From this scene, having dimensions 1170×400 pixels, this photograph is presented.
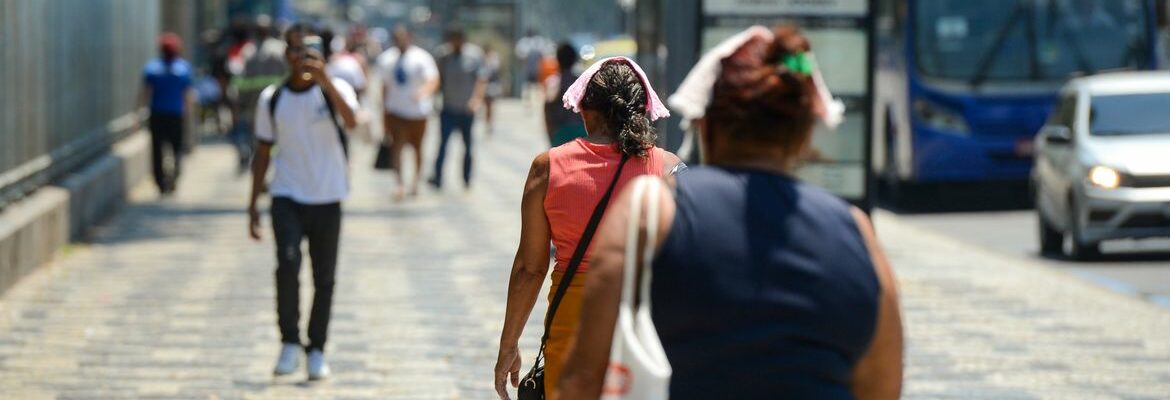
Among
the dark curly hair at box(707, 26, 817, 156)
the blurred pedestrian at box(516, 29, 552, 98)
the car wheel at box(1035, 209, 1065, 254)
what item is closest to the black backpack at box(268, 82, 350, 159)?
the dark curly hair at box(707, 26, 817, 156)

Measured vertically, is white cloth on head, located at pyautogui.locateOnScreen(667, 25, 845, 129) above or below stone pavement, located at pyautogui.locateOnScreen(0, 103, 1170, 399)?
above

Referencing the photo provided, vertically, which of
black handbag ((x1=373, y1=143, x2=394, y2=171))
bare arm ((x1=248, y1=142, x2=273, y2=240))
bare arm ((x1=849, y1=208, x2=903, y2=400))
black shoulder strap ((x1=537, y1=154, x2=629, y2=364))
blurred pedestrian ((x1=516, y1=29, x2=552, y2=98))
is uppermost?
bare arm ((x1=849, y1=208, x2=903, y2=400))

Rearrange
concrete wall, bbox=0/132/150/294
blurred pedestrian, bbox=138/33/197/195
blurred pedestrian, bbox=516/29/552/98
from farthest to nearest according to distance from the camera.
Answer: blurred pedestrian, bbox=516/29/552/98, blurred pedestrian, bbox=138/33/197/195, concrete wall, bbox=0/132/150/294

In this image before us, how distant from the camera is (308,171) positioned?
943cm

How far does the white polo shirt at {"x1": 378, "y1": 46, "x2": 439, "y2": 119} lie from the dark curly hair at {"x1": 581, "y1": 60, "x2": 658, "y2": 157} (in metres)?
15.1

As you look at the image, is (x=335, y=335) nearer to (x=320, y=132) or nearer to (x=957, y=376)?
(x=320, y=132)

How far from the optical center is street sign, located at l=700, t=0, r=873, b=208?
1434cm

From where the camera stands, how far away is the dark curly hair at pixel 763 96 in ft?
12.2

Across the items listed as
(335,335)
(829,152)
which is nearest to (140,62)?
(829,152)

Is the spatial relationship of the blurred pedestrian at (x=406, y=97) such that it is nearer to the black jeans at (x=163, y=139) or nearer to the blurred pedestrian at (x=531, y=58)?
the black jeans at (x=163, y=139)

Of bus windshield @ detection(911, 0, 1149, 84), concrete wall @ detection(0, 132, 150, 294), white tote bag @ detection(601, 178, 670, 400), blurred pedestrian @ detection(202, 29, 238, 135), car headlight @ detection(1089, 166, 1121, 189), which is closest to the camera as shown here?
white tote bag @ detection(601, 178, 670, 400)

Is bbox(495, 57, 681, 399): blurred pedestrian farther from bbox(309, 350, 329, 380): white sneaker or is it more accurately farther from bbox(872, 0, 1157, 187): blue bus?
bbox(872, 0, 1157, 187): blue bus

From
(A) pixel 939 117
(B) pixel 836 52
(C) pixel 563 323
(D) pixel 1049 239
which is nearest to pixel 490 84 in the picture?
(A) pixel 939 117

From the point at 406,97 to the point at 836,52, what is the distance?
6.92 metres
